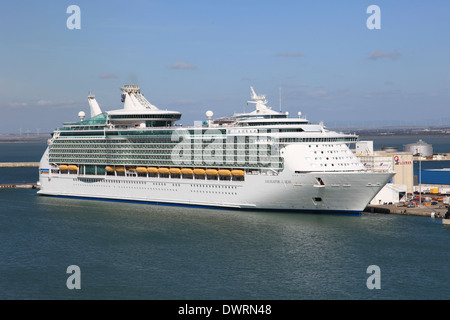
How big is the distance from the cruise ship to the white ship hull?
85 mm

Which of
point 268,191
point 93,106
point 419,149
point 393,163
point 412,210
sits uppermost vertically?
point 93,106

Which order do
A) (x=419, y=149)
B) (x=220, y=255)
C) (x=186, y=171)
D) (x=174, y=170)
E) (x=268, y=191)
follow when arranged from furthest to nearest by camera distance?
(x=419, y=149) → (x=174, y=170) → (x=186, y=171) → (x=268, y=191) → (x=220, y=255)

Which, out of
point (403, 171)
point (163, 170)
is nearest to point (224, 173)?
point (163, 170)

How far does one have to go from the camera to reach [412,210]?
53.7m

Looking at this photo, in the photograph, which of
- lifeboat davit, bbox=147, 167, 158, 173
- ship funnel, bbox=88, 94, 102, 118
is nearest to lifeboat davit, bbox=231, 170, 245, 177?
lifeboat davit, bbox=147, 167, 158, 173

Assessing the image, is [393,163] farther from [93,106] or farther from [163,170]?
[93,106]

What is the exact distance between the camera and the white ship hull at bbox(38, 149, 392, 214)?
49000mm

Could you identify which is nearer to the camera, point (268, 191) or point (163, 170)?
point (268, 191)

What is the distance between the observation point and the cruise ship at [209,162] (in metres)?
50.1

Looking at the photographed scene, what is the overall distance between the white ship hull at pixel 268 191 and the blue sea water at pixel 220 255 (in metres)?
1.16

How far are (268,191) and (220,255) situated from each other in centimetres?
1478

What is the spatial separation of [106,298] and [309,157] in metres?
25.3

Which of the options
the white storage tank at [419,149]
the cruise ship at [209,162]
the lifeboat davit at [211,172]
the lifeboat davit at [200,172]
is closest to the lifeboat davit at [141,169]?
the cruise ship at [209,162]

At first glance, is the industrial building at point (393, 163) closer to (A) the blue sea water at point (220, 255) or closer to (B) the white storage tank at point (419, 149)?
(A) the blue sea water at point (220, 255)
